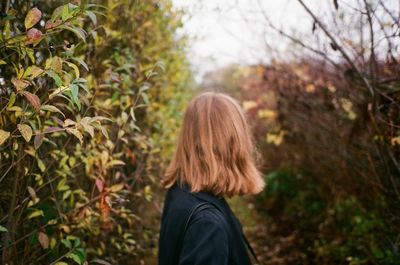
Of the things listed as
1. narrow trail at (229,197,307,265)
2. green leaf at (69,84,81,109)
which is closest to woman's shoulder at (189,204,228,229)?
green leaf at (69,84,81,109)

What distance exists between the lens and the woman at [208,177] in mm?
1780

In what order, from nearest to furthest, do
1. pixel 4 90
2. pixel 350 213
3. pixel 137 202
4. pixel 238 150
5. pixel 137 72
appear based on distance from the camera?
pixel 4 90
pixel 238 150
pixel 137 72
pixel 137 202
pixel 350 213

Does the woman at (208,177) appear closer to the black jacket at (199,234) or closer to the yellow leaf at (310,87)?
the black jacket at (199,234)

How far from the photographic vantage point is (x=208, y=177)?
6.33ft

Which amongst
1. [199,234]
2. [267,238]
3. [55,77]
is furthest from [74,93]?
[267,238]

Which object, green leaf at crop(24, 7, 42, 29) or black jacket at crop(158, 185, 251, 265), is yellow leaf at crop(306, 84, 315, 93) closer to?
black jacket at crop(158, 185, 251, 265)

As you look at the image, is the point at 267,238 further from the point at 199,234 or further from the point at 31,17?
the point at 31,17

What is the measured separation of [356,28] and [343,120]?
1.10 metres

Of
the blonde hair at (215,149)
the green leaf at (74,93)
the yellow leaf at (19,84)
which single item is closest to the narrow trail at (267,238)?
the blonde hair at (215,149)

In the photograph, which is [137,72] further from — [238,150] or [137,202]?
[238,150]

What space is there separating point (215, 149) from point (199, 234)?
468mm

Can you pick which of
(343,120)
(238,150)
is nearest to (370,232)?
(343,120)

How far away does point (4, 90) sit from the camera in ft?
6.16

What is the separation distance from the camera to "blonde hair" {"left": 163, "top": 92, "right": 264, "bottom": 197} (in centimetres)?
195
